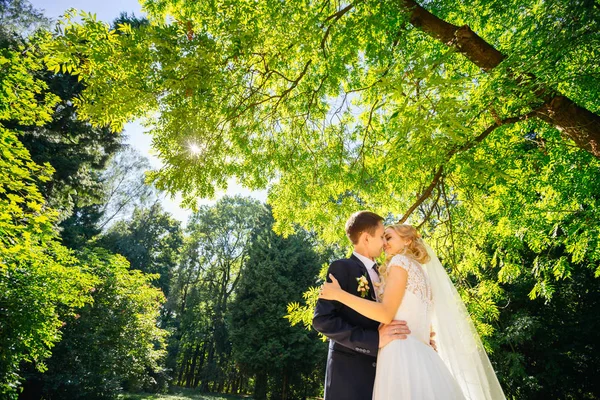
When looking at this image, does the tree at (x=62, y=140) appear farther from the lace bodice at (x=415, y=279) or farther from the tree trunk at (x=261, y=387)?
the tree trunk at (x=261, y=387)

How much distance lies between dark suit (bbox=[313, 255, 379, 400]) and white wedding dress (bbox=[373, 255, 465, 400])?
0.32 feet

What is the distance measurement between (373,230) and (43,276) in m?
6.86

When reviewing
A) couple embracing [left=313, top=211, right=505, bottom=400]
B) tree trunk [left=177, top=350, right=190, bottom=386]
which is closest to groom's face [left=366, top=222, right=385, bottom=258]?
couple embracing [left=313, top=211, right=505, bottom=400]

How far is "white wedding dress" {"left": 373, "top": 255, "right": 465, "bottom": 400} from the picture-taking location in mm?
2314

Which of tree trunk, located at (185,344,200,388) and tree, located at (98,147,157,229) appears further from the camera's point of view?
tree trunk, located at (185,344,200,388)

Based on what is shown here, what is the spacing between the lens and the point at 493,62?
3.91 meters

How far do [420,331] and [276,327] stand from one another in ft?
64.3

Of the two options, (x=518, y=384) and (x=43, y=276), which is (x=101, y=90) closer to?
(x=43, y=276)

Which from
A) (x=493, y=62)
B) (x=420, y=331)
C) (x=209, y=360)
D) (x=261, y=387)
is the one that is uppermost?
(x=493, y=62)

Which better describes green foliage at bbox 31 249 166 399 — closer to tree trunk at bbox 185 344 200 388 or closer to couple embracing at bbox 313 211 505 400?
couple embracing at bbox 313 211 505 400

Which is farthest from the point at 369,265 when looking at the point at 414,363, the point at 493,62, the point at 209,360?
the point at 209,360

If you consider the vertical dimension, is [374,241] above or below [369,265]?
above

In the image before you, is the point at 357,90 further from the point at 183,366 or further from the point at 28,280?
the point at 183,366

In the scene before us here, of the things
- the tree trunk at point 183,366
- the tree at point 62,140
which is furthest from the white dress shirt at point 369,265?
the tree trunk at point 183,366
